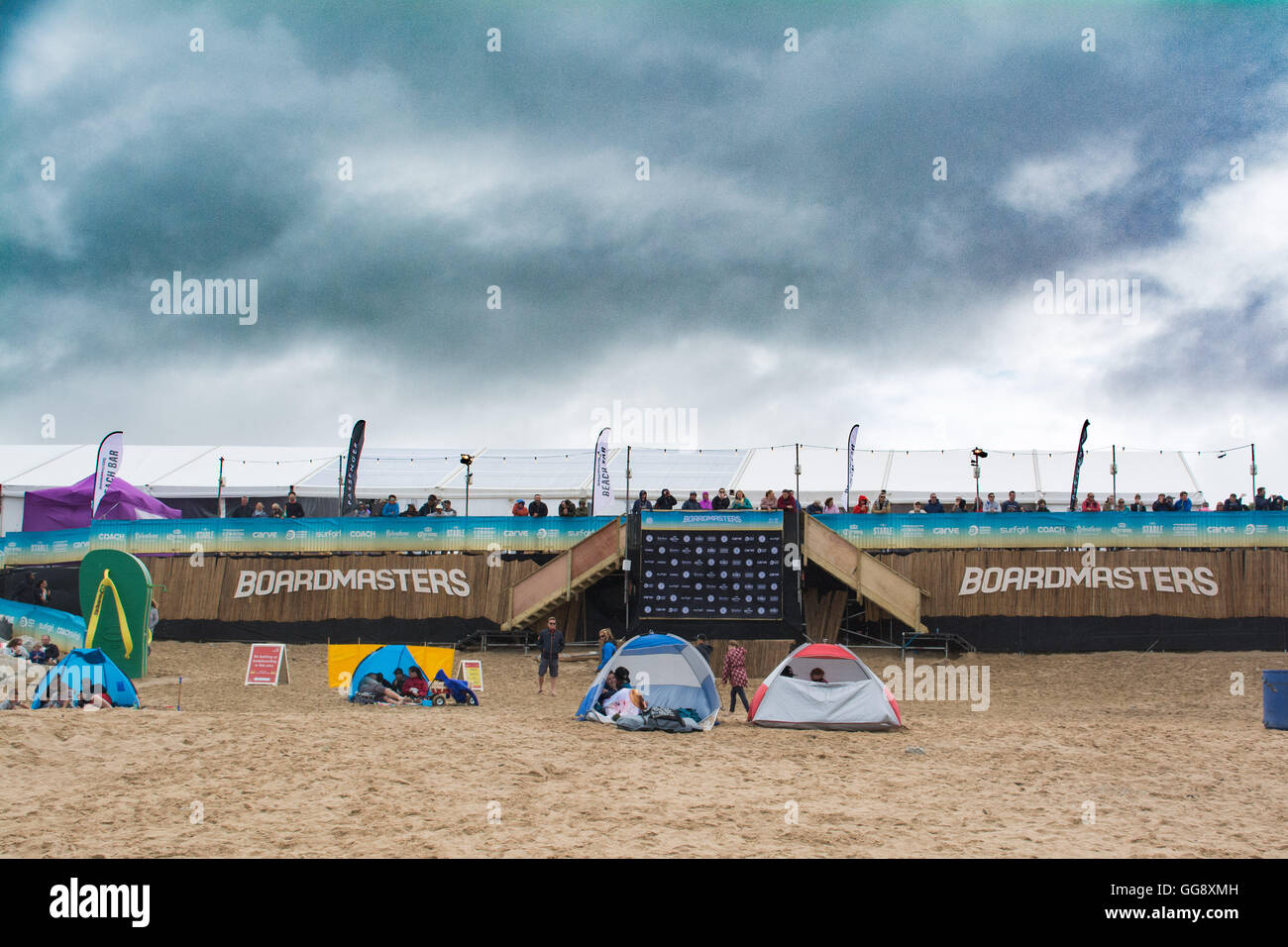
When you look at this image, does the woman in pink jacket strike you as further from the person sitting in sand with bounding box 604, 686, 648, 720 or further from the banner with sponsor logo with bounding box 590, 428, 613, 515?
the banner with sponsor logo with bounding box 590, 428, 613, 515

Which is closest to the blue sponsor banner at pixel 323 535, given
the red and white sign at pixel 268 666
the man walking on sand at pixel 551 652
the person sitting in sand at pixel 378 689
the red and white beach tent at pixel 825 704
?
the red and white sign at pixel 268 666

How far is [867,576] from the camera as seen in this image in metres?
23.3

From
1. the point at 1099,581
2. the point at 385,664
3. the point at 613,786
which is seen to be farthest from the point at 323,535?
the point at 1099,581

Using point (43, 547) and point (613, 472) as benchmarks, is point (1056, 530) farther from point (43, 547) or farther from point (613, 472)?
point (43, 547)

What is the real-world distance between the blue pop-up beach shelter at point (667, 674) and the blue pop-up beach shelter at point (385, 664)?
3156 millimetres

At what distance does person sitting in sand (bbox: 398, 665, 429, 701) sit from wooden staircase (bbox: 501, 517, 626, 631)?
7400mm

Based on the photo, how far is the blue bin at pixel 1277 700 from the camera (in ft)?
46.4

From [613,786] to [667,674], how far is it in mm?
6282

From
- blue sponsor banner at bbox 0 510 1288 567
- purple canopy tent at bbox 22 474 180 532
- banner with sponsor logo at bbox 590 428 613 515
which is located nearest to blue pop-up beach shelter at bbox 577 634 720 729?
blue sponsor banner at bbox 0 510 1288 567

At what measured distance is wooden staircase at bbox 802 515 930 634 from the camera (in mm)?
23125
